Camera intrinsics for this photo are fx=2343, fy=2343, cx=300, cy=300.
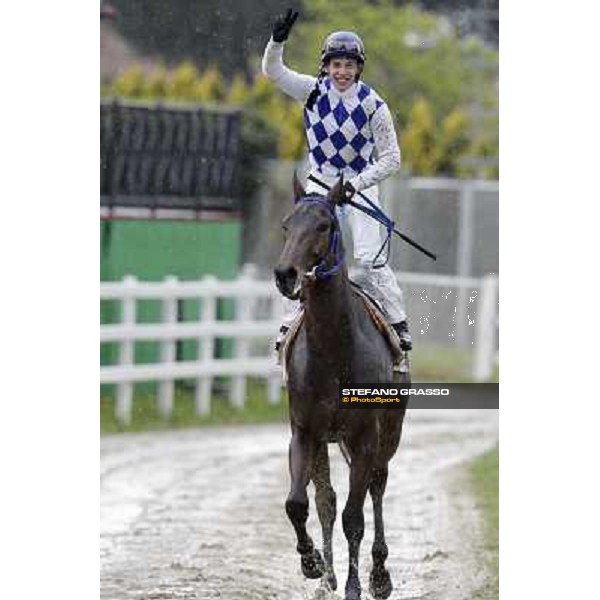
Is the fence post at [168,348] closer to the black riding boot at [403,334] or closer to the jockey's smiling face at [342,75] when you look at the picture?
the black riding boot at [403,334]

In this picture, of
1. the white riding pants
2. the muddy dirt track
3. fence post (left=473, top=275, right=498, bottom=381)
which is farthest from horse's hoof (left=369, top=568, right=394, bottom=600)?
fence post (left=473, top=275, right=498, bottom=381)

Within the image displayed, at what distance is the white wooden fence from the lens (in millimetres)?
10523

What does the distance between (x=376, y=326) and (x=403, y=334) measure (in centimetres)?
18

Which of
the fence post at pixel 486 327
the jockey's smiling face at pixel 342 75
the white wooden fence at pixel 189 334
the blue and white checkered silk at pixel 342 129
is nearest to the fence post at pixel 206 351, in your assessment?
the white wooden fence at pixel 189 334

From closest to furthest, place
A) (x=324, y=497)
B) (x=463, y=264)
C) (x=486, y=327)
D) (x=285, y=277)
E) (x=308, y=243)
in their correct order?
(x=285, y=277)
(x=308, y=243)
(x=324, y=497)
(x=463, y=264)
(x=486, y=327)

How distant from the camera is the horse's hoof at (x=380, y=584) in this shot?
857 cm

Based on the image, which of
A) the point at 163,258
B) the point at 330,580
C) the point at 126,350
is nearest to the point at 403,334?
the point at 330,580

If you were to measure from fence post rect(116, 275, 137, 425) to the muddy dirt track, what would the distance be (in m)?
0.21

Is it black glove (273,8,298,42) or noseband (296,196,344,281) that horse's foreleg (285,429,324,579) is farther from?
black glove (273,8,298,42)

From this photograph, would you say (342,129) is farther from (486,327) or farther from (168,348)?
(168,348)

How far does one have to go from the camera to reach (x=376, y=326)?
325 inches
